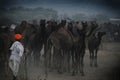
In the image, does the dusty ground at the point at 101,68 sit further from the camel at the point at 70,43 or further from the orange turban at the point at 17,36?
the orange turban at the point at 17,36

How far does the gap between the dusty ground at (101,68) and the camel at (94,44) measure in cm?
7

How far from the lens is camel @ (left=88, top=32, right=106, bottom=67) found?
213 inches

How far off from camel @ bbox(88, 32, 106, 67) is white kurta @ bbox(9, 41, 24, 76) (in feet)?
3.75

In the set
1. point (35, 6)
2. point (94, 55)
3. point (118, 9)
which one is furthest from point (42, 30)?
point (118, 9)

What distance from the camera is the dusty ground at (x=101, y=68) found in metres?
5.39

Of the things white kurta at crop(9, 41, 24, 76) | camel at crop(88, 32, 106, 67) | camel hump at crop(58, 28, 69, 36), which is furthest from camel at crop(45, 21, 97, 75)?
white kurta at crop(9, 41, 24, 76)

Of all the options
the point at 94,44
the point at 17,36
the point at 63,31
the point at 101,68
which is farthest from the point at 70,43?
the point at 17,36

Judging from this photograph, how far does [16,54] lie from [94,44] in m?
1.30

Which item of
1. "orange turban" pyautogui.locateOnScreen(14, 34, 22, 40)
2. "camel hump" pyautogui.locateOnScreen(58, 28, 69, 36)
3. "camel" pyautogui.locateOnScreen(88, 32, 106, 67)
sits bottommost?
"camel" pyautogui.locateOnScreen(88, 32, 106, 67)

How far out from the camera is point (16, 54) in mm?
5277

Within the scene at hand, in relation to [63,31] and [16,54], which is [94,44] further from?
[16,54]

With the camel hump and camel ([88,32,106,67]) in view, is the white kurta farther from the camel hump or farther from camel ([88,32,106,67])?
camel ([88,32,106,67])

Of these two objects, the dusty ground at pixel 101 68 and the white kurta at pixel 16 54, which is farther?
the dusty ground at pixel 101 68

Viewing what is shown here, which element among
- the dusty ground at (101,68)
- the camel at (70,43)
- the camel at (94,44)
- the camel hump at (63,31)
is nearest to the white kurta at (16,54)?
the dusty ground at (101,68)
